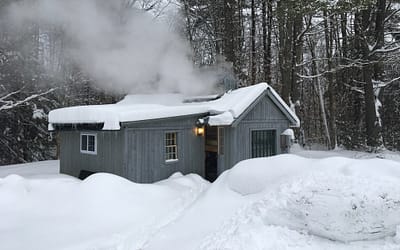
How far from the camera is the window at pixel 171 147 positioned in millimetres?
9594

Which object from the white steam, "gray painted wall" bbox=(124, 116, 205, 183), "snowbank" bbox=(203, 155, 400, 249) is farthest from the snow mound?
the white steam

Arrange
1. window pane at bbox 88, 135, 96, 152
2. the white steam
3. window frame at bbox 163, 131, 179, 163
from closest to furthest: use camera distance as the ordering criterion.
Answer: window frame at bbox 163, 131, 179, 163, window pane at bbox 88, 135, 96, 152, the white steam

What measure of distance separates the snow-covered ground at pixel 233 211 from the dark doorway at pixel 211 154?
10.8 ft

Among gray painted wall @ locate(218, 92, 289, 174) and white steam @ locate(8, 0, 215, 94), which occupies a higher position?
white steam @ locate(8, 0, 215, 94)

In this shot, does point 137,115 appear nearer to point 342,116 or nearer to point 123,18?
point 123,18

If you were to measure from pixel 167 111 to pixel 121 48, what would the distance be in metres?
4.84

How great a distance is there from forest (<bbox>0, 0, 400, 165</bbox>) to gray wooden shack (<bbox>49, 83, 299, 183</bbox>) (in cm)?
279

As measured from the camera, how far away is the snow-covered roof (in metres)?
8.52

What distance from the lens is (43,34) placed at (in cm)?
1527

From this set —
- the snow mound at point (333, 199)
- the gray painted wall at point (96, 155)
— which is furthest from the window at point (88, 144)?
the snow mound at point (333, 199)

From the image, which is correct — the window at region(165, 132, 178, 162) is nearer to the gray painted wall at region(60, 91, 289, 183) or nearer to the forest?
the gray painted wall at region(60, 91, 289, 183)

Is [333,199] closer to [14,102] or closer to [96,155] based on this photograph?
[96,155]

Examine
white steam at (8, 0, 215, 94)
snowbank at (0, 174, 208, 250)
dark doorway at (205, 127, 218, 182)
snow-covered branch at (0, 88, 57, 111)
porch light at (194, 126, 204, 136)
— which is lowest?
snowbank at (0, 174, 208, 250)

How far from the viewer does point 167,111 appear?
924 cm
